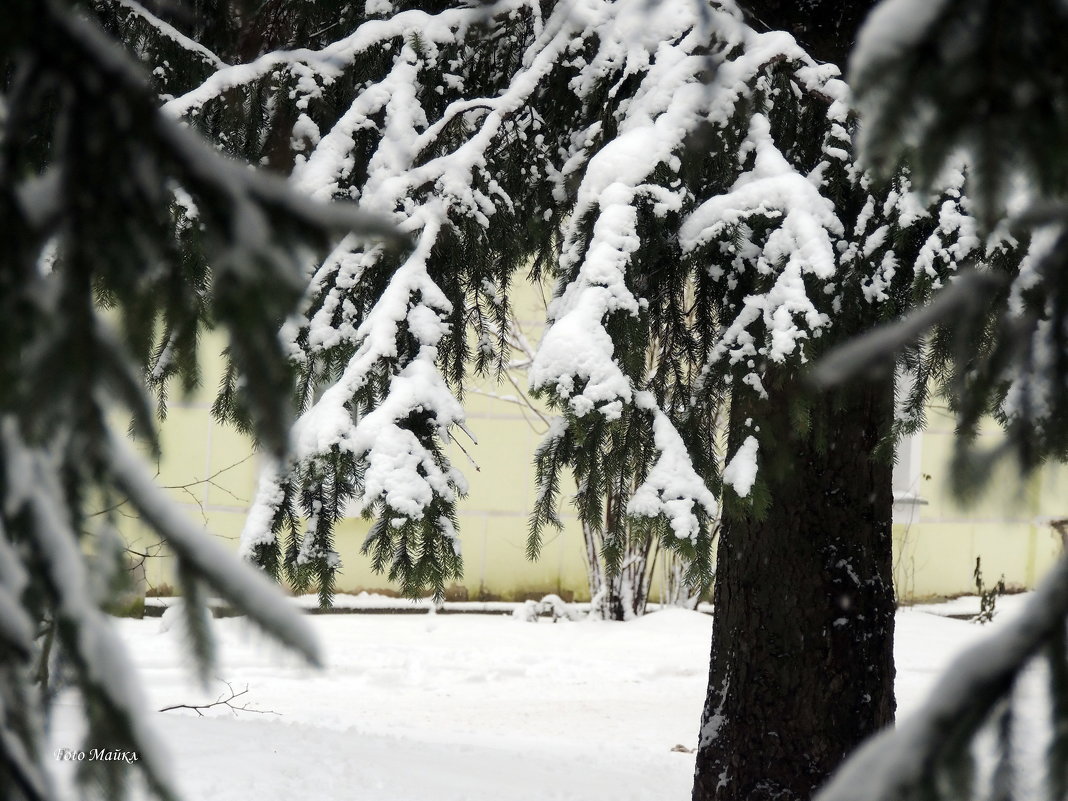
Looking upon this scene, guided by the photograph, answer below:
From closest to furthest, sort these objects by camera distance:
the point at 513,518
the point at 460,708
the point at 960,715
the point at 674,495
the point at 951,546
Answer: the point at 960,715, the point at 674,495, the point at 460,708, the point at 513,518, the point at 951,546

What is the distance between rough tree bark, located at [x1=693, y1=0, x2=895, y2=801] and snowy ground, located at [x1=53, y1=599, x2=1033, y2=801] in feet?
4.38

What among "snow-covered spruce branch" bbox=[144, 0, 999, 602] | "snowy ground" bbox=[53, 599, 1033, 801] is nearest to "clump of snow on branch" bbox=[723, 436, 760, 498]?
"snow-covered spruce branch" bbox=[144, 0, 999, 602]

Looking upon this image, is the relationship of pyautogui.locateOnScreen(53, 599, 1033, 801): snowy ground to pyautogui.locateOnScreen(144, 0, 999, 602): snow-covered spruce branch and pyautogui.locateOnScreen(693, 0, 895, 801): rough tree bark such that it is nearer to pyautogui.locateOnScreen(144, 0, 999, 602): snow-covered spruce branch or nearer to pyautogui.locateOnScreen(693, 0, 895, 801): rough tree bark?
pyautogui.locateOnScreen(144, 0, 999, 602): snow-covered spruce branch

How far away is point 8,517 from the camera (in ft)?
2.80

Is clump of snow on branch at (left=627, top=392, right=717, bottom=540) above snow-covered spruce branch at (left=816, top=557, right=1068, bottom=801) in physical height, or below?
above

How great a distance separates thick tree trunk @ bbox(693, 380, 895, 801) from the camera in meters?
3.62

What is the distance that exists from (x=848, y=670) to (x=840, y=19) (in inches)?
92.1

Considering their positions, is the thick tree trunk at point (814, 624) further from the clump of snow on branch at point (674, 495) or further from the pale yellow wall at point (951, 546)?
the pale yellow wall at point (951, 546)

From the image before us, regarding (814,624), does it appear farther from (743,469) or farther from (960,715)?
(960,715)

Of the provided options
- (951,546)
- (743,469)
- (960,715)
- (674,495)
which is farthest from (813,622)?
(951,546)

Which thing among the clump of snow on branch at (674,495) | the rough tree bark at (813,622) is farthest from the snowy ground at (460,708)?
the rough tree bark at (813,622)

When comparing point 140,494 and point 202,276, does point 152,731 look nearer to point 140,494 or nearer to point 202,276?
point 140,494

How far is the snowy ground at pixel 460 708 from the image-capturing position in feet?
14.7

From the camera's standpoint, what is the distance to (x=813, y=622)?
3.65m
